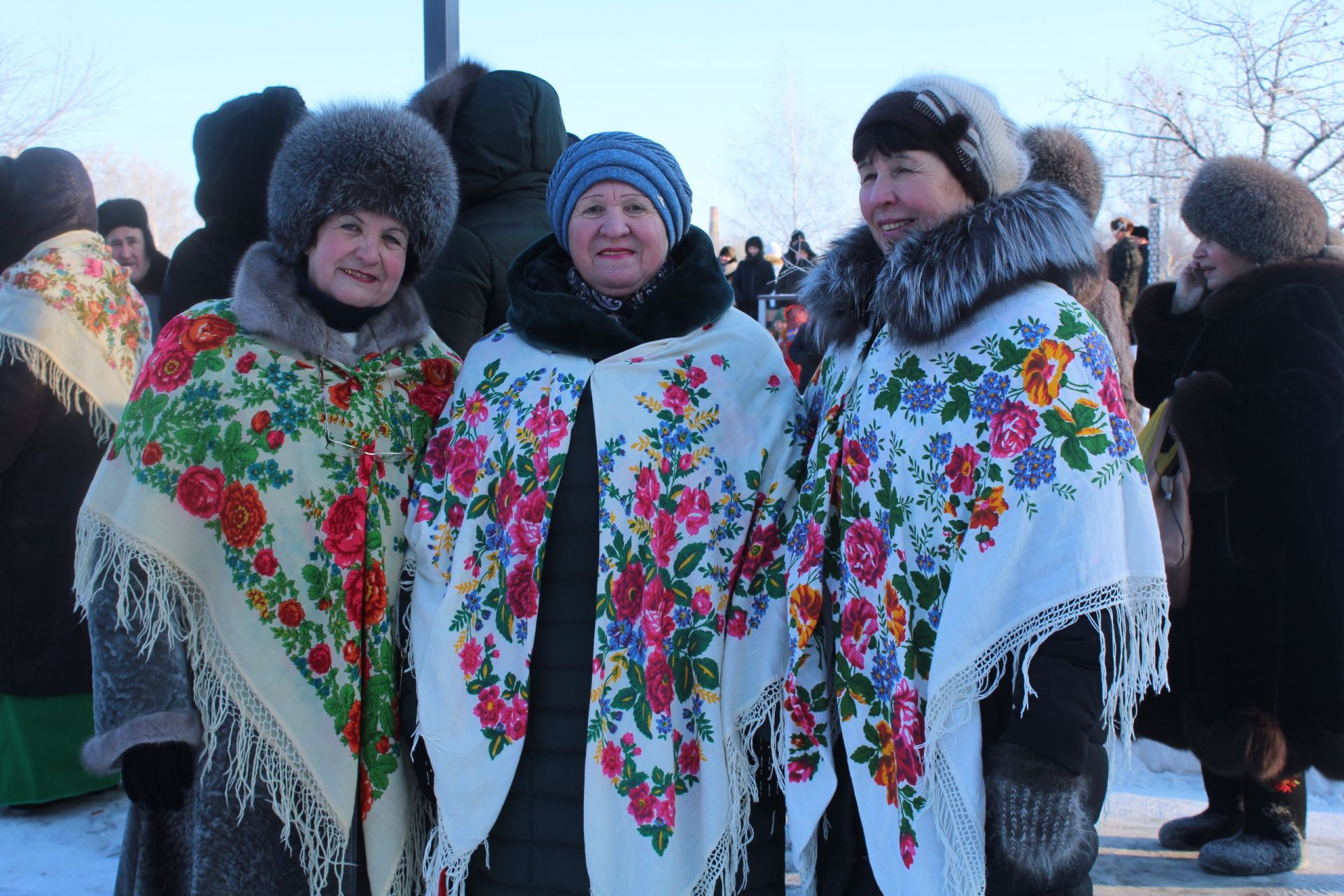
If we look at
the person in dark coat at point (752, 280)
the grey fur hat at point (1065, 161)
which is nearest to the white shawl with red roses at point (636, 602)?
the grey fur hat at point (1065, 161)

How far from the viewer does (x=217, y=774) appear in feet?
6.75

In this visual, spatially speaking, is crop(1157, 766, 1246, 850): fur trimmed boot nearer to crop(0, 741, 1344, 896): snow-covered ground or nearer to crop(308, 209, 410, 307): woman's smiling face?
crop(0, 741, 1344, 896): snow-covered ground

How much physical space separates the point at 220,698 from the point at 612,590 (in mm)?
818

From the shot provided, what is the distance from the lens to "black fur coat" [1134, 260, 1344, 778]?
10.1 feet

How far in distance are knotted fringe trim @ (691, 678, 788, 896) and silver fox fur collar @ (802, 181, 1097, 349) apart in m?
0.73

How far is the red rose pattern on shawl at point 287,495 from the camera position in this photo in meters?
2.07

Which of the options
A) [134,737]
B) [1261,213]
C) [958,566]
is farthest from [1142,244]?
[134,737]

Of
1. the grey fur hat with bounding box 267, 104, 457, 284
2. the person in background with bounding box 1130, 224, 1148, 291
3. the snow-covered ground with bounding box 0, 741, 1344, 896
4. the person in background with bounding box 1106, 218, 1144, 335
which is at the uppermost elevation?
the person in background with bounding box 1130, 224, 1148, 291

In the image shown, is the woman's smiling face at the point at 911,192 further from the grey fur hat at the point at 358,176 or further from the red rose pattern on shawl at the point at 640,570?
the grey fur hat at the point at 358,176

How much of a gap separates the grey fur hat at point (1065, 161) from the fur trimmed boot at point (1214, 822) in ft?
6.28

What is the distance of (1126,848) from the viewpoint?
349 cm

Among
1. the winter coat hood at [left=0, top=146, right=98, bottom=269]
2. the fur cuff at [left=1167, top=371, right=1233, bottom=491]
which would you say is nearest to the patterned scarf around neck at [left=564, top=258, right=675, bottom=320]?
the fur cuff at [left=1167, top=371, right=1233, bottom=491]

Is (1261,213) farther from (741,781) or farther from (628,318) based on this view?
(741,781)

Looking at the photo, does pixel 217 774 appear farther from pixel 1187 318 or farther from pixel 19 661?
pixel 1187 318
